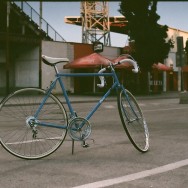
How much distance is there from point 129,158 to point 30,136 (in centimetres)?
132

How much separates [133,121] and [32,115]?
1.36 meters

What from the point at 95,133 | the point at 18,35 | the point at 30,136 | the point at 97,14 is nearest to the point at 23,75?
the point at 18,35

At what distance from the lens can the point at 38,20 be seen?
3378 cm

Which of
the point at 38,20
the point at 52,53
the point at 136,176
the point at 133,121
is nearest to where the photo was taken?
the point at 136,176

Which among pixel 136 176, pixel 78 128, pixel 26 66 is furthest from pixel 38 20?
pixel 136 176

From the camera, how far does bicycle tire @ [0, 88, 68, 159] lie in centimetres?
568

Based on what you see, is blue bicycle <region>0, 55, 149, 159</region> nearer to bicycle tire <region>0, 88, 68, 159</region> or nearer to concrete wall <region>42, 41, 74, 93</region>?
bicycle tire <region>0, 88, 68, 159</region>

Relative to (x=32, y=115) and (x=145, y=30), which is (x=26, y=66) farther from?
(x=32, y=115)

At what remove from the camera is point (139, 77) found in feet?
130

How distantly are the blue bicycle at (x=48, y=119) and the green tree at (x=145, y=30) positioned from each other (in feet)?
93.0

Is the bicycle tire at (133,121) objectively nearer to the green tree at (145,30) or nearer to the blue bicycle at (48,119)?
the blue bicycle at (48,119)

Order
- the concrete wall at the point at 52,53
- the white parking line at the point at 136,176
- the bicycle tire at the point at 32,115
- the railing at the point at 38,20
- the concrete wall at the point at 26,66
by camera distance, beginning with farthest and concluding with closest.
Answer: the concrete wall at the point at 26,66 < the concrete wall at the point at 52,53 < the railing at the point at 38,20 < the bicycle tire at the point at 32,115 < the white parking line at the point at 136,176

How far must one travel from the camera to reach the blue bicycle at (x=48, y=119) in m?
5.71

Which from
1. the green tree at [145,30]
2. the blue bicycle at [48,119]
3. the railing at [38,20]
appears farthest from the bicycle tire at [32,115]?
the green tree at [145,30]
